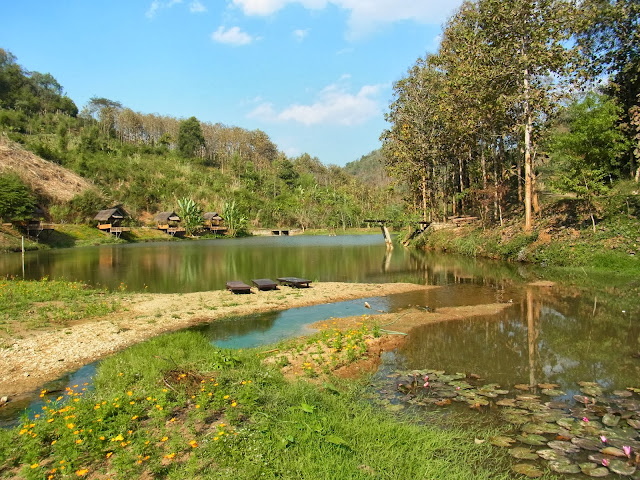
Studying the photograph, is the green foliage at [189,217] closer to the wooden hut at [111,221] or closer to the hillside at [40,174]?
the wooden hut at [111,221]

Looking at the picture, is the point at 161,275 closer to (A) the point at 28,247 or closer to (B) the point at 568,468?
(B) the point at 568,468

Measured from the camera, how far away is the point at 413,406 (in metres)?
6.70

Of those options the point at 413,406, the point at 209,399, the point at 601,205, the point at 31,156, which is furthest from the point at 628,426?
the point at 31,156

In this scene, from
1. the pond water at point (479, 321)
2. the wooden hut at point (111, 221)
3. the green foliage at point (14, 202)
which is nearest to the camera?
the pond water at point (479, 321)

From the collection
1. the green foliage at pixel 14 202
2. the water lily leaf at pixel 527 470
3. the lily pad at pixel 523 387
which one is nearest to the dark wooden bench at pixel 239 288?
the lily pad at pixel 523 387

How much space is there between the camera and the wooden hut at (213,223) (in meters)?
70.3

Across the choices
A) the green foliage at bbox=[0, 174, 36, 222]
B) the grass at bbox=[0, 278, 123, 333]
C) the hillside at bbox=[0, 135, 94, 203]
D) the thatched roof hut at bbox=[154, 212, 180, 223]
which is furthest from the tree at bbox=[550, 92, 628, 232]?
the hillside at bbox=[0, 135, 94, 203]

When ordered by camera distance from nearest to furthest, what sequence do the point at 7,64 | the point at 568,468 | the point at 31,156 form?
the point at 568,468 → the point at 31,156 → the point at 7,64

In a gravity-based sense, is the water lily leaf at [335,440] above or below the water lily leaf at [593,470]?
A: above

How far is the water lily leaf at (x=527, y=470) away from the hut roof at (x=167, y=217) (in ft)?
220

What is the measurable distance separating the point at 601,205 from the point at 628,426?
73.8 ft

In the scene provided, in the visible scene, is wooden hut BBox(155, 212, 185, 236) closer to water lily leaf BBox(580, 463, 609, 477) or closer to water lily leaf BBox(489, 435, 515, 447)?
water lily leaf BBox(489, 435, 515, 447)

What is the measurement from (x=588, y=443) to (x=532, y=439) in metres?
0.66

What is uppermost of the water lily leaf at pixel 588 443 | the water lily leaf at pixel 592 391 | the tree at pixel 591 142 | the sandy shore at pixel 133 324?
the tree at pixel 591 142
